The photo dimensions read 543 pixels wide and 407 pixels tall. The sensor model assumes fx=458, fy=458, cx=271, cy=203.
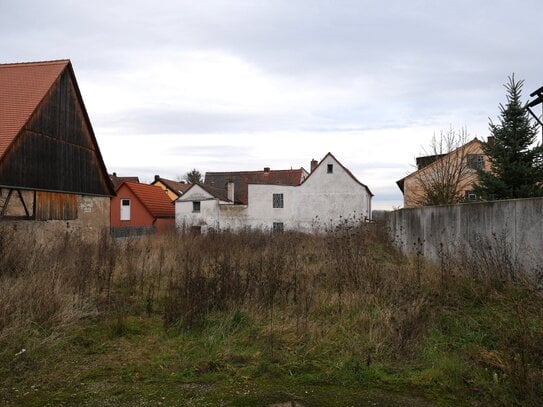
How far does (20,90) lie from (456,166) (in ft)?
66.5

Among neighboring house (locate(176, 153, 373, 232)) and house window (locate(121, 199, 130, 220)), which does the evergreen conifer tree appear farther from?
house window (locate(121, 199, 130, 220))

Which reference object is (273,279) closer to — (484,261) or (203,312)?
(203,312)

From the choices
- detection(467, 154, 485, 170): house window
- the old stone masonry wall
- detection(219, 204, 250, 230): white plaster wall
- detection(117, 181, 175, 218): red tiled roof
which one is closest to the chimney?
detection(219, 204, 250, 230): white plaster wall

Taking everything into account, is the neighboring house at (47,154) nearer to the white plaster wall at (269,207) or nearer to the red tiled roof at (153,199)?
the red tiled roof at (153,199)

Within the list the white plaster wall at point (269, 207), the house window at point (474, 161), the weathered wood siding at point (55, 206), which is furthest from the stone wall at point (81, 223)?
the white plaster wall at point (269, 207)

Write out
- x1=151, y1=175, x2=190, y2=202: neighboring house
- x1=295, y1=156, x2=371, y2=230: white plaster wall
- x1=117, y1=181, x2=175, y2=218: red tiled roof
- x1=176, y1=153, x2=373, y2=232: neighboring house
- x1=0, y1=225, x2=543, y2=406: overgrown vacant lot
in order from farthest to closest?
x1=151, y1=175, x2=190, y2=202: neighboring house, x1=117, y1=181, x2=175, y2=218: red tiled roof, x1=176, y1=153, x2=373, y2=232: neighboring house, x1=295, y1=156, x2=371, y2=230: white plaster wall, x1=0, y1=225, x2=543, y2=406: overgrown vacant lot

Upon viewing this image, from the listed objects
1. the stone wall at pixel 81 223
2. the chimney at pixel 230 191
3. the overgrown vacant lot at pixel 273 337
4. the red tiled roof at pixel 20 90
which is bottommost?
the overgrown vacant lot at pixel 273 337

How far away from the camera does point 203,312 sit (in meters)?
6.36

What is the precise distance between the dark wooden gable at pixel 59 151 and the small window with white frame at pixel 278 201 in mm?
16990

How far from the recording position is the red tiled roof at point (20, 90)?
17844 mm

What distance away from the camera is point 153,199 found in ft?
134

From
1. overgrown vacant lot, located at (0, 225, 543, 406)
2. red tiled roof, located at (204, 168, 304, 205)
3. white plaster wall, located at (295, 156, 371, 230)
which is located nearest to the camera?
overgrown vacant lot, located at (0, 225, 543, 406)

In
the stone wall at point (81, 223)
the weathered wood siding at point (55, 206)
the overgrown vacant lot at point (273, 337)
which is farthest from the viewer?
the weathered wood siding at point (55, 206)

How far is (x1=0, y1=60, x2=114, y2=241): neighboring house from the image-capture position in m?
17.8
